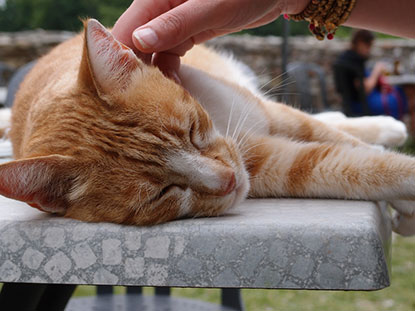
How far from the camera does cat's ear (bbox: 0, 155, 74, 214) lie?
37.0 inches

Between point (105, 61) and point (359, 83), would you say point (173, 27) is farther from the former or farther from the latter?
point (359, 83)

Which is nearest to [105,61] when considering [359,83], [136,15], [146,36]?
[146,36]

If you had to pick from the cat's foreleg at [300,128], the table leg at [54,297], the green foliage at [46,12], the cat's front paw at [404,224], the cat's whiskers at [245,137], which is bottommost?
the green foliage at [46,12]

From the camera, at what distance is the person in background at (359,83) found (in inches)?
273

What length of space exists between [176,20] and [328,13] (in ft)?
1.61

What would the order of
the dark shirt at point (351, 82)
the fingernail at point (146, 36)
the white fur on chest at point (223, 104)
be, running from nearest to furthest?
the fingernail at point (146, 36)
the white fur on chest at point (223, 104)
the dark shirt at point (351, 82)

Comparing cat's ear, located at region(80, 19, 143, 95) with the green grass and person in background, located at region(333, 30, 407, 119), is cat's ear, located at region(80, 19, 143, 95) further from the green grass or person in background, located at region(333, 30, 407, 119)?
person in background, located at region(333, 30, 407, 119)

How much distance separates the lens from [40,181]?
99cm

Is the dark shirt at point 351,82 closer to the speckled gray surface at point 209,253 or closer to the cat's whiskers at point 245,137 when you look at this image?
the cat's whiskers at point 245,137

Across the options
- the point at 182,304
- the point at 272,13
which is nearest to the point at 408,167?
the point at 272,13

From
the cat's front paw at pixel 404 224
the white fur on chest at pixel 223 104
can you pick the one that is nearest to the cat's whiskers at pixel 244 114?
the white fur on chest at pixel 223 104

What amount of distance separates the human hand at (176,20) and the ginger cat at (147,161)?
9 cm

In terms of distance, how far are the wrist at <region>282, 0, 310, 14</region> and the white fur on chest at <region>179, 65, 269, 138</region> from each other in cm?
31

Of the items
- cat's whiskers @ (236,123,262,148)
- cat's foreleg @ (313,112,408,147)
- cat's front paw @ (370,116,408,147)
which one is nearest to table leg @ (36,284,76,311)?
cat's whiskers @ (236,123,262,148)
